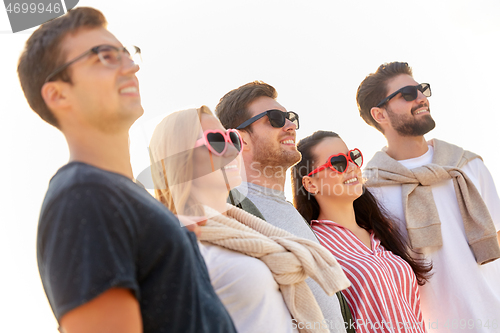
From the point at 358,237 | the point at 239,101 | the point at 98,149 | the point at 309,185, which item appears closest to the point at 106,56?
the point at 98,149

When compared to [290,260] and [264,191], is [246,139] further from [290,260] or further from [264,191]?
[290,260]

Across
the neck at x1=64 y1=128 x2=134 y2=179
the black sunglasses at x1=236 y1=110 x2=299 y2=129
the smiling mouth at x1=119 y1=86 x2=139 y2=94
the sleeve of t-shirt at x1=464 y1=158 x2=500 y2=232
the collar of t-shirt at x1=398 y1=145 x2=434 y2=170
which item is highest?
the smiling mouth at x1=119 y1=86 x2=139 y2=94

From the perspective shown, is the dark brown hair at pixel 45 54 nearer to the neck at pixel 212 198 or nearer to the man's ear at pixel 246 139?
the neck at pixel 212 198

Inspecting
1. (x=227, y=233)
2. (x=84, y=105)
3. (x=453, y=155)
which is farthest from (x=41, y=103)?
(x=453, y=155)

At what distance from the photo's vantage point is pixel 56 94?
126cm

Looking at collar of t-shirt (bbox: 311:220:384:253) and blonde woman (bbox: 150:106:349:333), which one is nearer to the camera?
blonde woman (bbox: 150:106:349:333)

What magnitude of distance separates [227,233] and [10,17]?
121cm

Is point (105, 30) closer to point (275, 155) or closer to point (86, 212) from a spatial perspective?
point (86, 212)

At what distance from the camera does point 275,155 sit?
321 centimetres

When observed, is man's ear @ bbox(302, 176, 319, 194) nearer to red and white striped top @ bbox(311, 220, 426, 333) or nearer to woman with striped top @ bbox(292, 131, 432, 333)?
woman with striped top @ bbox(292, 131, 432, 333)

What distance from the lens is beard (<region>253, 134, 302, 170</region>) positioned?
10.6 feet

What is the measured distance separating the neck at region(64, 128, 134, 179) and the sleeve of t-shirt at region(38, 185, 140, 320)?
0.61 feet

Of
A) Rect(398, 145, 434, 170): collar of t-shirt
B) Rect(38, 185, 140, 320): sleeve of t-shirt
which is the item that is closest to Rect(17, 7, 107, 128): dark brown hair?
Rect(38, 185, 140, 320): sleeve of t-shirt

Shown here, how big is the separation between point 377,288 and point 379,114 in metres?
2.18
